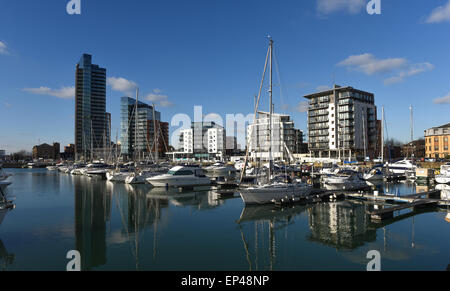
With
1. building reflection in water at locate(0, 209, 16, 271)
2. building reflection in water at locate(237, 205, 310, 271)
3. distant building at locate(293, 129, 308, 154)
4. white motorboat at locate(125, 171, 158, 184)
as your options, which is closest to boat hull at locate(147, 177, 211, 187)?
white motorboat at locate(125, 171, 158, 184)

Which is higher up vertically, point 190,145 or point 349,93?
point 349,93

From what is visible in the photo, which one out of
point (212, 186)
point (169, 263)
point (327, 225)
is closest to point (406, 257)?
point (327, 225)

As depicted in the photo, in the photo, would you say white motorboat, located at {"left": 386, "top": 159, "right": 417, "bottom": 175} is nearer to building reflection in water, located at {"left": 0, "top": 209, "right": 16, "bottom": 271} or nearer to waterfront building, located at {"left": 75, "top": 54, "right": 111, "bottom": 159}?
building reflection in water, located at {"left": 0, "top": 209, "right": 16, "bottom": 271}

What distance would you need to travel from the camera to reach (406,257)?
1525 cm

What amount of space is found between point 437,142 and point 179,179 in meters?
100

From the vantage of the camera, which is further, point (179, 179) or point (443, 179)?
point (443, 179)

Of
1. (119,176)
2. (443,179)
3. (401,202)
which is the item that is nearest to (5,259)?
(401,202)

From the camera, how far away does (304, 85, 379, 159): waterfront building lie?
99.7 m

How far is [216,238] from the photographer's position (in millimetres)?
18984

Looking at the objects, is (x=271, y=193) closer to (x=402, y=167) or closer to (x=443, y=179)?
(x=443, y=179)

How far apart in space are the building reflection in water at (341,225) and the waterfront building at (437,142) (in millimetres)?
88449

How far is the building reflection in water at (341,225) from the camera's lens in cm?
1838

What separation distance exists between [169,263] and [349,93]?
10281cm
